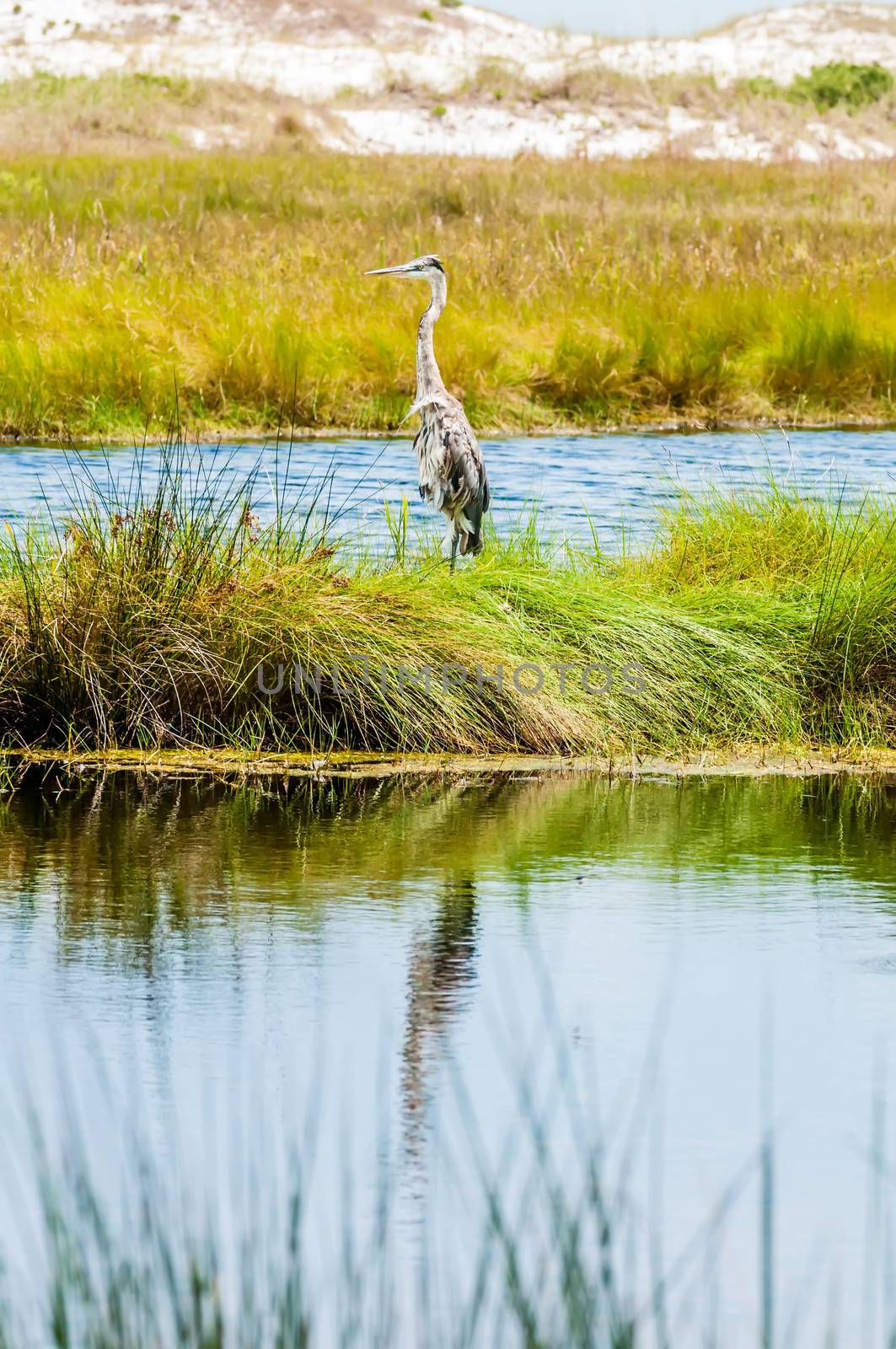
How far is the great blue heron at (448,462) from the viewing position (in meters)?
8.09

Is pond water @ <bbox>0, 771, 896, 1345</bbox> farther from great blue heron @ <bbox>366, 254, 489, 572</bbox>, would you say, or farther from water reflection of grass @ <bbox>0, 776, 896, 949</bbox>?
great blue heron @ <bbox>366, 254, 489, 572</bbox>

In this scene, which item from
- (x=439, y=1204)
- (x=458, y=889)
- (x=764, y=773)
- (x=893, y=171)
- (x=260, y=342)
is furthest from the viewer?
(x=893, y=171)

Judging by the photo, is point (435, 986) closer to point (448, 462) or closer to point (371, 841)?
point (371, 841)

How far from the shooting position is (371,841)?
19.5ft

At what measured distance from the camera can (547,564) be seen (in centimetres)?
803

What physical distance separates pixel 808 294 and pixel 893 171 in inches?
548

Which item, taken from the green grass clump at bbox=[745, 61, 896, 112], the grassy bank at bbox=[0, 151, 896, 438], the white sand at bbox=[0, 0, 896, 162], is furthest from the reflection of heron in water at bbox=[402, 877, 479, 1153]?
the green grass clump at bbox=[745, 61, 896, 112]

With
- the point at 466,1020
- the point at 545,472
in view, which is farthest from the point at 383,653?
the point at 545,472

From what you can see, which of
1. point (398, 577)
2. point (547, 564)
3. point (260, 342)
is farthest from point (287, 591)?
point (260, 342)

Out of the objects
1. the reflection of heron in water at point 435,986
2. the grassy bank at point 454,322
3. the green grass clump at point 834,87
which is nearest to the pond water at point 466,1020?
the reflection of heron in water at point 435,986

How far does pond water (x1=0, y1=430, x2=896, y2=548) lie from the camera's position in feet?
33.7

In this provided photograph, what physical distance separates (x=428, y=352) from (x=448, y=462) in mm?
603

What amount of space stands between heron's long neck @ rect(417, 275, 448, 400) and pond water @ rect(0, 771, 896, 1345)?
2608 mm

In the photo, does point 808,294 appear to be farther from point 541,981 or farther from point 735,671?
point 541,981
